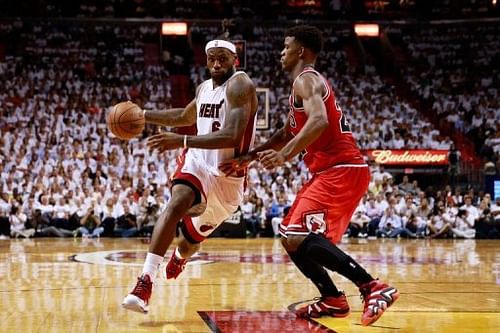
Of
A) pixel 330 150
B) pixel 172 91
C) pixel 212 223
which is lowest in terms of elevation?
pixel 212 223

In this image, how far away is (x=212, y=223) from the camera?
589 cm

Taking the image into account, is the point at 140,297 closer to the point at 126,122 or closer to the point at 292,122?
the point at 126,122

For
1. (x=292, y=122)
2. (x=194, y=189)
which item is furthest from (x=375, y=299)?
(x=194, y=189)

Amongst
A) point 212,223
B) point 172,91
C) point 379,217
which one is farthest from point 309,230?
point 172,91

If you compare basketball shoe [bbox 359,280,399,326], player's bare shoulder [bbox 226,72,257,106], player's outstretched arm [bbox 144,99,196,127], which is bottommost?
basketball shoe [bbox 359,280,399,326]

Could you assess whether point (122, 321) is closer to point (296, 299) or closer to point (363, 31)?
Answer: point (296, 299)

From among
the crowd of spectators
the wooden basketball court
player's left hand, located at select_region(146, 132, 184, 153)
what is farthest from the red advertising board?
player's left hand, located at select_region(146, 132, 184, 153)

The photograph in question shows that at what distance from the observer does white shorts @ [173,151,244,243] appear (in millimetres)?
5562

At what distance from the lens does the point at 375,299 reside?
4.94 meters

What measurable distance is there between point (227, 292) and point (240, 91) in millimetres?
1910

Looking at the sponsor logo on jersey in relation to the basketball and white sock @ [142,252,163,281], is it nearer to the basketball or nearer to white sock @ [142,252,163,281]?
the basketball

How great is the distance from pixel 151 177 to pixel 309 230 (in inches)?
496

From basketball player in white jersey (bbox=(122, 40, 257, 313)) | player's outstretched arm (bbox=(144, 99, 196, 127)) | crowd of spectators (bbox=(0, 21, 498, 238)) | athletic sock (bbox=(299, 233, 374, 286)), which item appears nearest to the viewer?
athletic sock (bbox=(299, 233, 374, 286))

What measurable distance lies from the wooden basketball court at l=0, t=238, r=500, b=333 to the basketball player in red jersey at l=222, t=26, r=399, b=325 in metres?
0.24
